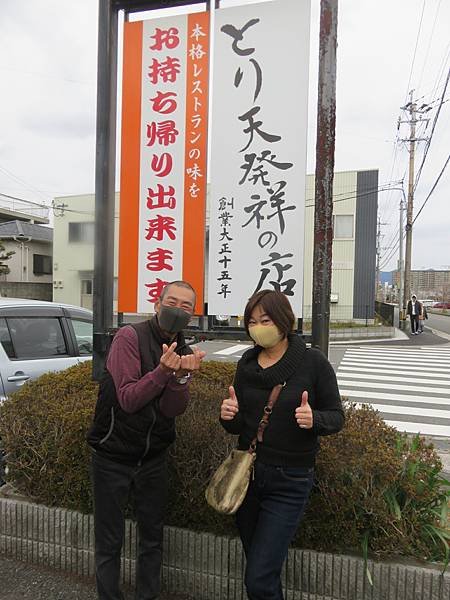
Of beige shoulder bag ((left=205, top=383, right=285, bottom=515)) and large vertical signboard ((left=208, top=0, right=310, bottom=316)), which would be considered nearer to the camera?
beige shoulder bag ((left=205, top=383, right=285, bottom=515))

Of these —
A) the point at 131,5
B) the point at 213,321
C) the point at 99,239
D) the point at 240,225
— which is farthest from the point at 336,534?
the point at 131,5

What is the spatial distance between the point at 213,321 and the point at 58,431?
4.48ft

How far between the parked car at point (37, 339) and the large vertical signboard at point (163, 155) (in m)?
1.47

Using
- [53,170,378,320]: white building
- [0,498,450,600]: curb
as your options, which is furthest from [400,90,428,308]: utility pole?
[0,498,450,600]: curb

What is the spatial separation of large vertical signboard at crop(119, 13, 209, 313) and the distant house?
24036 mm

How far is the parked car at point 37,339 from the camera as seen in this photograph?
171 inches

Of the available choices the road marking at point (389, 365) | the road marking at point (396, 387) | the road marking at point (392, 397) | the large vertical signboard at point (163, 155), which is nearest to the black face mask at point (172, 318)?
the large vertical signboard at point (163, 155)

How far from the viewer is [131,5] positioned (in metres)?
3.67

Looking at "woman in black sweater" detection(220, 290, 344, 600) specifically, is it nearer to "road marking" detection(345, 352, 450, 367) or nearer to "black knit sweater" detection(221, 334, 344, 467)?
"black knit sweater" detection(221, 334, 344, 467)

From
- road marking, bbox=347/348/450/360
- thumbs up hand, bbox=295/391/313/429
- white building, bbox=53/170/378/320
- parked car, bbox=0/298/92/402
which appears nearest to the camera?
thumbs up hand, bbox=295/391/313/429

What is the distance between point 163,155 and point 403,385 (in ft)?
26.9

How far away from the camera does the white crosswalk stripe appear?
7238mm

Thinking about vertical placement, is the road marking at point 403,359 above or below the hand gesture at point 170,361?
below

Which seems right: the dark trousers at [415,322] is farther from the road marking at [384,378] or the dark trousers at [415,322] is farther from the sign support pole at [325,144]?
the sign support pole at [325,144]
